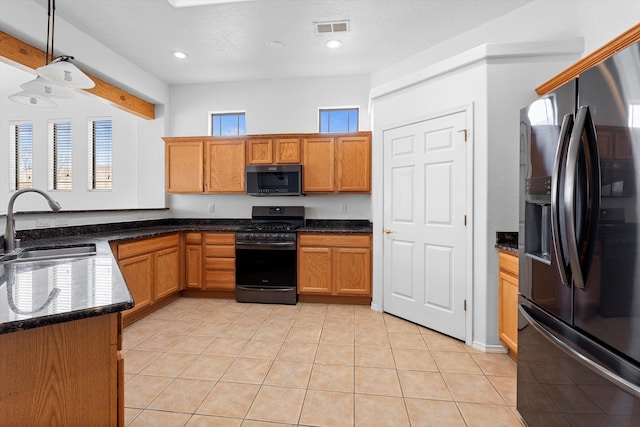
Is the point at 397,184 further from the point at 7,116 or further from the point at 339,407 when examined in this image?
the point at 7,116

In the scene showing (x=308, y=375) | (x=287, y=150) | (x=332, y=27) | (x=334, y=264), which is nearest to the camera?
(x=308, y=375)

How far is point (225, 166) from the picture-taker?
413 cm

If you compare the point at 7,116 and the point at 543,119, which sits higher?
the point at 7,116

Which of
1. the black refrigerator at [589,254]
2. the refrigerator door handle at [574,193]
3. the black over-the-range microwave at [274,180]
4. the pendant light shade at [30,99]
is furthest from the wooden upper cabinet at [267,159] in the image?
the refrigerator door handle at [574,193]

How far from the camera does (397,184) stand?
3191 mm

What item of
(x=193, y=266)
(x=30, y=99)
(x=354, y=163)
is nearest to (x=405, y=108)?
(x=354, y=163)

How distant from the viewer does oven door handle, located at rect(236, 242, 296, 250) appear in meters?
3.69

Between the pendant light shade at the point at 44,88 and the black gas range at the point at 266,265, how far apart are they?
2122 millimetres

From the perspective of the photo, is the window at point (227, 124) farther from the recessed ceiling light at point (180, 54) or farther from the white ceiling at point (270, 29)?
the recessed ceiling light at point (180, 54)

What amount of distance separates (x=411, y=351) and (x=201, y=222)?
11.3ft

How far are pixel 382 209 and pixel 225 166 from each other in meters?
2.24

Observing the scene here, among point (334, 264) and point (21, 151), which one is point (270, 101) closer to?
point (334, 264)

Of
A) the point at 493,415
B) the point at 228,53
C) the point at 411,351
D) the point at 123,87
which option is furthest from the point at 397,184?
the point at 123,87

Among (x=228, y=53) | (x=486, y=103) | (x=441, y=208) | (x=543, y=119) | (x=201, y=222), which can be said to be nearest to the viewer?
(x=543, y=119)
